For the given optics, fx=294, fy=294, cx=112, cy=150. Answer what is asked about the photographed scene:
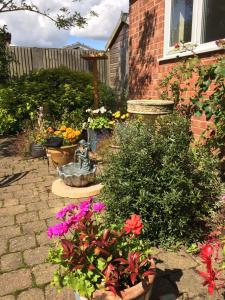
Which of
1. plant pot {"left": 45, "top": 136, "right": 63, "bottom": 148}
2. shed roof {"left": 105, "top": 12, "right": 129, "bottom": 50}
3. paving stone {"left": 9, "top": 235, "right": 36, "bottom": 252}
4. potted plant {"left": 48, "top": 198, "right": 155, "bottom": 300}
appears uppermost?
shed roof {"left": 105, "top": 12, "right": 129, "bottom": 50}

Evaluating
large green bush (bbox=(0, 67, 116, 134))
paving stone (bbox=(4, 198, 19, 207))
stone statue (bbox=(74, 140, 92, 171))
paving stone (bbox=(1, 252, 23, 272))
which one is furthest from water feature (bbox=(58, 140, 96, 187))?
large green bush (bbox=(0, 67, 116, 134))

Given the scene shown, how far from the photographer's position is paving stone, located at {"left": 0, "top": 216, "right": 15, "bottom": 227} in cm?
345

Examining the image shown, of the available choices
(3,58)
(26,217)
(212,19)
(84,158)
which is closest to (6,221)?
(26,217)

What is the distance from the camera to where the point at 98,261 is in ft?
6.45

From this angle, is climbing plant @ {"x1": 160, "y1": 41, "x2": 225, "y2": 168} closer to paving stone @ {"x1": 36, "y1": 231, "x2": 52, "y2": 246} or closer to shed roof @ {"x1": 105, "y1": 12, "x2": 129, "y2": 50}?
paving stone @ {"x1": 36, "y1": 231, "x2": 52, "y2": 246}

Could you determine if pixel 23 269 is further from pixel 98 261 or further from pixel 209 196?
pixel 209 196

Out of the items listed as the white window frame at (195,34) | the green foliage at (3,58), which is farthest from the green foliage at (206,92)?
the green foliage at (3,58)

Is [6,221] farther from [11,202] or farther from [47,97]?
[47,97]

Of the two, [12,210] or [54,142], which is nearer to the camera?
[12,210]

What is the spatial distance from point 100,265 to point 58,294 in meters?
0.62

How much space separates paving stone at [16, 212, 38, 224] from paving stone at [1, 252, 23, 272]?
2.22ft

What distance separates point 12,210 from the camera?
381 cm

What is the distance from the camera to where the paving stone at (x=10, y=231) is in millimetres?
3202

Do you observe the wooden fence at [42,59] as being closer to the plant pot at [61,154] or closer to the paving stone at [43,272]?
the plant pot at [61,154]
